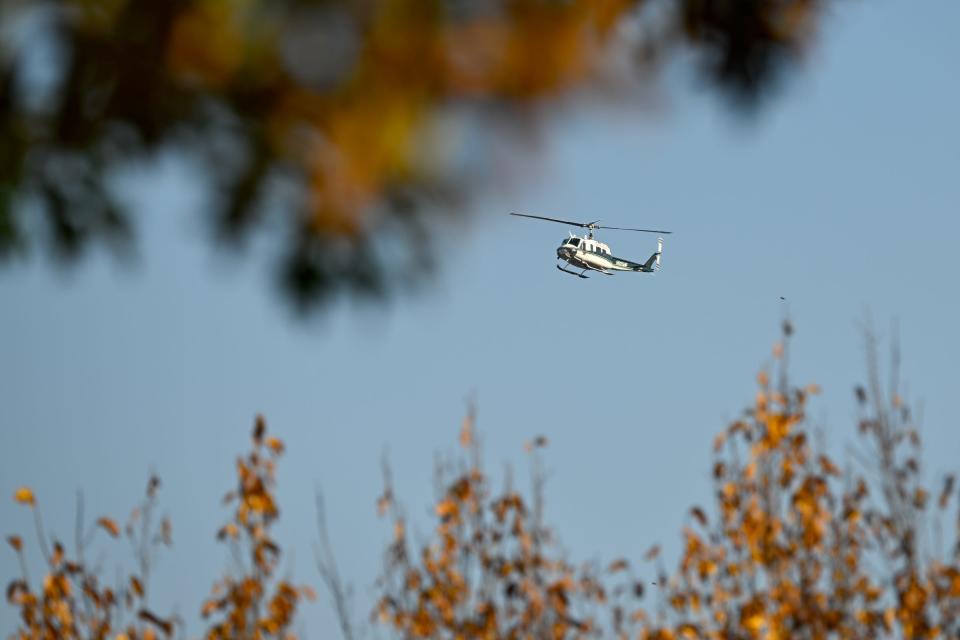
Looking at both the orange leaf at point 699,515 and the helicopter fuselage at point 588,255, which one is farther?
the helicopter fuselage at point 588,255

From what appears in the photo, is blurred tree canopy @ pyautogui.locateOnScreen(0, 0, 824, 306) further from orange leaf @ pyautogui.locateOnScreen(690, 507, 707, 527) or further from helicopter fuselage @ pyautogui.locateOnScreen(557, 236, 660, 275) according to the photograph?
helicopter fuselage @ pyautogui.locateOnScreen(557, 236, 660, 275)

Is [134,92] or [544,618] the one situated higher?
[134,92]

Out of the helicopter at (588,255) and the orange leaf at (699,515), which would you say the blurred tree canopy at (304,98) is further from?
the helicopter at (588,255)

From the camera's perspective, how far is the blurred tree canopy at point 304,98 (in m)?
2.11

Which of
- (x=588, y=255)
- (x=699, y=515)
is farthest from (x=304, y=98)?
(x=588, y=255)

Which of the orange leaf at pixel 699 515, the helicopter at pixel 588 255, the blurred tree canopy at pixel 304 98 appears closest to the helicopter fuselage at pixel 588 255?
the helicopter at pixel 588 255

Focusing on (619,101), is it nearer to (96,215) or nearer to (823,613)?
(96,215)

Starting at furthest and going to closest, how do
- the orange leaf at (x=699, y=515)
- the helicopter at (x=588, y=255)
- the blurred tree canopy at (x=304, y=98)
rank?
the helicopter at (x=588, y=255) < the orange leaf at (x=699, y=515) < the blurred tree canopy at (x=304, y=98)

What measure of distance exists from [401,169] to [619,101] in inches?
17.0

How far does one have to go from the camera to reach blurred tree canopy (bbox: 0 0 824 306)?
2111 millimetres

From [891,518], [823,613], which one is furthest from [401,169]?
[891,518]

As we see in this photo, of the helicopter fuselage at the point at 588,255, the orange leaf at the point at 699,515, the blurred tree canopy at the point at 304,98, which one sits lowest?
the orange leaf at the point at 699,515

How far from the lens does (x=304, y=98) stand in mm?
2182

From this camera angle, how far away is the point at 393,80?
2135 mm
